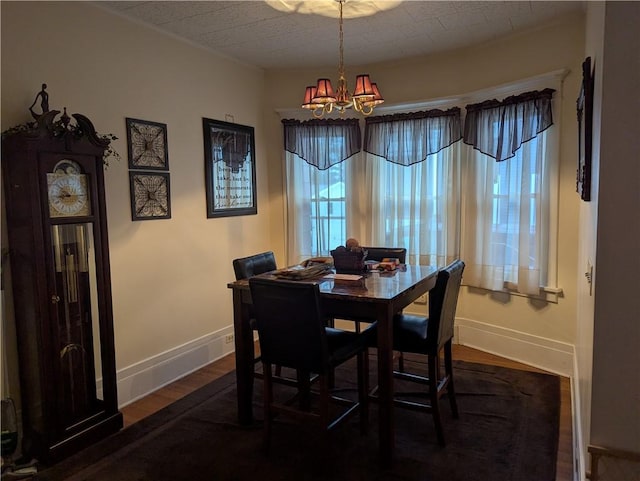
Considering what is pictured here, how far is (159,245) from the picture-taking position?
346cm

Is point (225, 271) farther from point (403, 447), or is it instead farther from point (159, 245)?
point (403, 447)

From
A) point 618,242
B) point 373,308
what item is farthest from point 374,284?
point 618,242

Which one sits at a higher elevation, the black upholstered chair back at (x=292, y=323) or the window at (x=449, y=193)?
the window at (x=449, y=193)

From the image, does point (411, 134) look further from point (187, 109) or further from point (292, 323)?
point (292, 323)

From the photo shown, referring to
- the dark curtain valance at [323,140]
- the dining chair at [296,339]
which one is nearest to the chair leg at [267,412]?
the dining chair at [296,339]

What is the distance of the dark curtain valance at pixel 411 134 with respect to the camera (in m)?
4.06

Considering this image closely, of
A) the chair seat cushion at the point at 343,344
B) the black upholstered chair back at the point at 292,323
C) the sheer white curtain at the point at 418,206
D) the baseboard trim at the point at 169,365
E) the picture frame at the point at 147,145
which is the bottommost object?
the baseboard trim at the point at 169,365

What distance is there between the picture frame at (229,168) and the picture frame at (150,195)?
45cm

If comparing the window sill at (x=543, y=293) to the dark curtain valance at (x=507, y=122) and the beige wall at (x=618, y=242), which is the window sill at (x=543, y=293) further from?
the beige wall at (x=618, y=242)

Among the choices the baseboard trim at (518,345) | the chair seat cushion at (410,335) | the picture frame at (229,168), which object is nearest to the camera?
the chair seat cushion at (410,335)

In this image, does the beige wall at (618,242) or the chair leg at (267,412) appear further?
the chair leg at (267,412)

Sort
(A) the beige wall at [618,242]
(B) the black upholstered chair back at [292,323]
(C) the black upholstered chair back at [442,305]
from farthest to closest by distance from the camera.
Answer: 1. (C) the black upholstered chair back at [442,305]
2. (B) the black upholstered chair back at [292,323]
3. (A) the beige wall at [618,242]

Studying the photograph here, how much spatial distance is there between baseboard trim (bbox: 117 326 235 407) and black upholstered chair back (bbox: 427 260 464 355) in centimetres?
201

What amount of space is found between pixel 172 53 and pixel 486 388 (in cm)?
333
